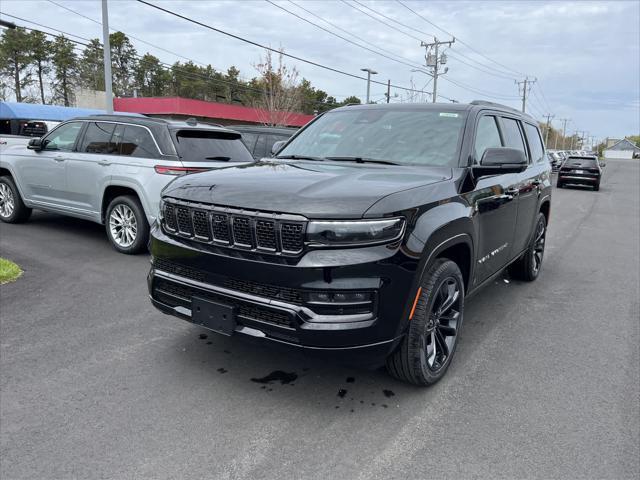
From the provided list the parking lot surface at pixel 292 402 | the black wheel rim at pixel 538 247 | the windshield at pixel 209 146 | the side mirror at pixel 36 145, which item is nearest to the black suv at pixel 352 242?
the parking lot surface at pixel 292 402

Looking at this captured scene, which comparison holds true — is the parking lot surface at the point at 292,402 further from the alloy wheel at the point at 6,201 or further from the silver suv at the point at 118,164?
the alloy wheel at the point at 6,201

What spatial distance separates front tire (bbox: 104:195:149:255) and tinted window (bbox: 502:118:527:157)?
458cm

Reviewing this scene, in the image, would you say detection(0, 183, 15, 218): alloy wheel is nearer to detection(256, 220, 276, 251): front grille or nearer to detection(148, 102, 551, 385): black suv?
detection(148, 102, 551, 385): black suv

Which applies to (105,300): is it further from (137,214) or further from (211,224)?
(211,224)

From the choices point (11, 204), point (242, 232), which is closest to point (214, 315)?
point (242, 232)

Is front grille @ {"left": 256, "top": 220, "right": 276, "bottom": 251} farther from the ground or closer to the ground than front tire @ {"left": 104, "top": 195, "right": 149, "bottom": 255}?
farther from the ground

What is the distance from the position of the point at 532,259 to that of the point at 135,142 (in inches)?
212

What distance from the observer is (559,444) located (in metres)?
2.88

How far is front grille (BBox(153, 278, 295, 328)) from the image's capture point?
286cm

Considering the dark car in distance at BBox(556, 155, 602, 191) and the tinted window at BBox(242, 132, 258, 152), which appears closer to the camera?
the tinted window at BBox(242, 132, 258, 152)

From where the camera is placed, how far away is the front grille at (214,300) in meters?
2.86

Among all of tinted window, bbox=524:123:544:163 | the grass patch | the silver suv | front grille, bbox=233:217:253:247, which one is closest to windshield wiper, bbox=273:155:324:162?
front grille, bbox=233:217:253:247

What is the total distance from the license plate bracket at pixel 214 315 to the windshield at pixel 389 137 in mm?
1749

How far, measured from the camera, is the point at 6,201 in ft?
Result: 28.7
